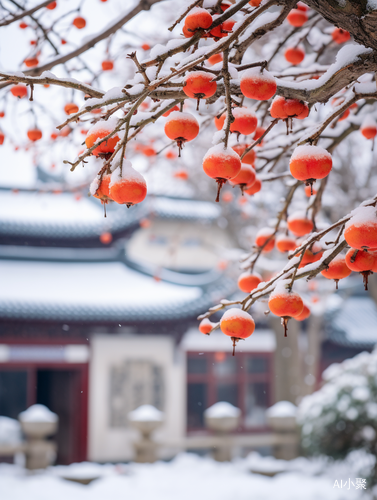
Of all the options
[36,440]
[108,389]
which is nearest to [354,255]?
[36,440]

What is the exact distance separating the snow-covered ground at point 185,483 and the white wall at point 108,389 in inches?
43.8

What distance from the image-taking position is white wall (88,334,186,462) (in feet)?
37.4

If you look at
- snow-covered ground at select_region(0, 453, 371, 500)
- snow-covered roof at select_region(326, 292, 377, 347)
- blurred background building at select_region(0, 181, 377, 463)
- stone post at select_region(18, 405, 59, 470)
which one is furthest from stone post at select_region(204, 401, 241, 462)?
snow-covered roof at select_region(326, 292, 377, 347)

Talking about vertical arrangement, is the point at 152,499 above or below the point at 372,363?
below

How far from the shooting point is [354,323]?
48.8 feet

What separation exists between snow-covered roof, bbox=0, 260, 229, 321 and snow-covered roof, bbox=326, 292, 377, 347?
304 centimetres

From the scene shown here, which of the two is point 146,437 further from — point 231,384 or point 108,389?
point 231,384

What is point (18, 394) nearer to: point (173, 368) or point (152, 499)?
point (173, 368)

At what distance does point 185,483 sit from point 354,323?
749 cm

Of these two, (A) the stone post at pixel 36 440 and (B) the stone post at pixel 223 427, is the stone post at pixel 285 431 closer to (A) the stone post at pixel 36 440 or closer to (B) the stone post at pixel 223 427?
(B) the stone post at pixel 223 427

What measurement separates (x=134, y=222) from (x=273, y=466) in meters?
6.01

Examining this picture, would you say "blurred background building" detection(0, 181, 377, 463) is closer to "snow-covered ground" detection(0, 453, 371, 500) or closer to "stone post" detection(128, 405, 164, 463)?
"stone post" detection(128, 405, 164, 463)

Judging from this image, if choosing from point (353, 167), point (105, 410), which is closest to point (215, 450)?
point (105, 410)

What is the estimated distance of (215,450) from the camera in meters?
11.0
